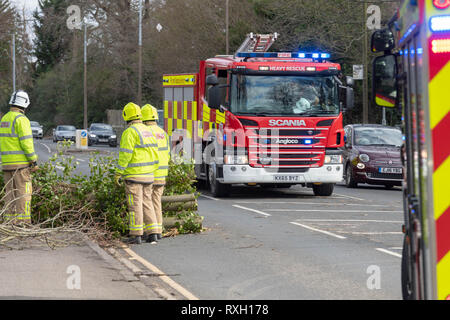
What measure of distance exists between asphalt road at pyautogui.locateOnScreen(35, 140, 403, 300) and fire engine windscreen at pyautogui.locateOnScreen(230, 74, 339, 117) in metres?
1.98

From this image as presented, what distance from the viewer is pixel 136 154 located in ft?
38.2

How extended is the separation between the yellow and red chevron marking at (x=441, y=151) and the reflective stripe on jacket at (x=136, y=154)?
22.8 feet

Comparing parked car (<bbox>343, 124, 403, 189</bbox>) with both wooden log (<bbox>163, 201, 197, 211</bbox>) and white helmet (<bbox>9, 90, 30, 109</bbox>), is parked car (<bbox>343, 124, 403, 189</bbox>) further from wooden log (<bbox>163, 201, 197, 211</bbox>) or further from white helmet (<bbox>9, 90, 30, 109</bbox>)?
white helmet (<bbox>9, 90, 30, 109</bbox>)

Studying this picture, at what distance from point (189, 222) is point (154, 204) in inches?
34.3

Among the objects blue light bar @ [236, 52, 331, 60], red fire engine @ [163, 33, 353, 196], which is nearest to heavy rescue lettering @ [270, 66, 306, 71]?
red fire engine @ [163, 33, 353, 196]

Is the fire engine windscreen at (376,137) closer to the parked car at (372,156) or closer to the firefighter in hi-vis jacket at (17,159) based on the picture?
the parked car at (372,156)

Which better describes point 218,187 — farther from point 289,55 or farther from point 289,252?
point 289,252

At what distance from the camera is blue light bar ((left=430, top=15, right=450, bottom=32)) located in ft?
16.7

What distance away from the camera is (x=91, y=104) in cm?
7538

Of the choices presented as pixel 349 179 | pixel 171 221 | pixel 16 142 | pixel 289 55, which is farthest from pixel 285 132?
pixel 16 142

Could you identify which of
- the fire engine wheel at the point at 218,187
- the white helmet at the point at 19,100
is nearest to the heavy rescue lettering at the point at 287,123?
the fire engine wheel at the point at 218,187

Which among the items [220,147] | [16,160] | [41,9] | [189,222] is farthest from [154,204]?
[41,9]

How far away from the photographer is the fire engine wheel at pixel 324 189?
19750 mm

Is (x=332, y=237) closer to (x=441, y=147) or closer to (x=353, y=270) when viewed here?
(x=353, y=270)
